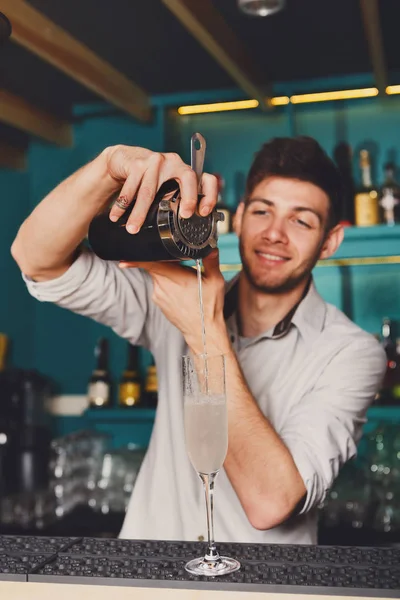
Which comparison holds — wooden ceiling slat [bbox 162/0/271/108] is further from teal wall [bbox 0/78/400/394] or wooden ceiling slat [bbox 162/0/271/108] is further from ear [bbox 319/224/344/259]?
ear [bbox 319/224/344/259]

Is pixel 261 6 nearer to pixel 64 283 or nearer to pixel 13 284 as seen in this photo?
pixel 64 283

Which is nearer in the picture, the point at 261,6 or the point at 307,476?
the point at 307,476

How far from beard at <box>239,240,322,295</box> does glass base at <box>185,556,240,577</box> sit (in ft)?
3.74

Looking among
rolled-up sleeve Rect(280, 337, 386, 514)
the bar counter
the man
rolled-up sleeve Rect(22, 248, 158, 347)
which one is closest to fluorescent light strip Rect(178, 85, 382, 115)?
the man

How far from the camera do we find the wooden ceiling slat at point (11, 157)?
3.18 m

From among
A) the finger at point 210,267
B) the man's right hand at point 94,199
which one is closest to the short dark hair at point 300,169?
the finger at point 210,267

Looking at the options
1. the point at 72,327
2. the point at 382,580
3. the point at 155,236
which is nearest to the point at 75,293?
the point at 155,236

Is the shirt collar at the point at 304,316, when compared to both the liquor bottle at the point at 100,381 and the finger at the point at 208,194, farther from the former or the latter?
the liquor bottle at the point at 100,381

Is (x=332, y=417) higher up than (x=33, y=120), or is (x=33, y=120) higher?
(x=33, y=120)

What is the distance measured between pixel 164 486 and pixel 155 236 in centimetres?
78

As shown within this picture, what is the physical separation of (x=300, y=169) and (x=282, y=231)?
23 cm

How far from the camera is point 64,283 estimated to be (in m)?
1.60

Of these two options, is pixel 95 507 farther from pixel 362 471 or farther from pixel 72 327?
pixel 362 471

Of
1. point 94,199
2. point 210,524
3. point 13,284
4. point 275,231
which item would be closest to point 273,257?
point 275,231
